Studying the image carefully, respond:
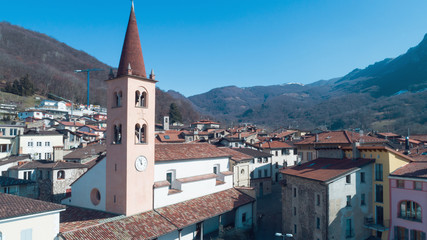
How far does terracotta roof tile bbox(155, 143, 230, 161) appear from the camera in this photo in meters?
28.8

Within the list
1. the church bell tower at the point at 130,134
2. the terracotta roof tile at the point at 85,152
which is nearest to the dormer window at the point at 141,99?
the church bell tower at the point at 130,134

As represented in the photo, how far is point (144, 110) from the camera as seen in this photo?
2578cm

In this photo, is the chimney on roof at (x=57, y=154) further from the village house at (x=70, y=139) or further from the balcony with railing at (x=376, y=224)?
the balcony with railing at (x=376, y=224)

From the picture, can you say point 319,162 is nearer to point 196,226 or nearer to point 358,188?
point 358,188

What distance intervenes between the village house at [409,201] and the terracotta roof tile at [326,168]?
2.97m

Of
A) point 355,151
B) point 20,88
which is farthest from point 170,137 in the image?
point 20,88

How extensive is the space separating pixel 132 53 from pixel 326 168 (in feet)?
72.5

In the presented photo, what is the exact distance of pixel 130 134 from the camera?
79.4 ft

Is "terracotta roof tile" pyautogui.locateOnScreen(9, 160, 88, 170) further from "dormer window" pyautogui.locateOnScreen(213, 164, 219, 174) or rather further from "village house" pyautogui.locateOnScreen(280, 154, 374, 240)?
"village house" pyautogui.locateOnScreen(280, 154, 374, 240)

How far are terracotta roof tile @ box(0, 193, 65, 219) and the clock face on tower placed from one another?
726 centimetres

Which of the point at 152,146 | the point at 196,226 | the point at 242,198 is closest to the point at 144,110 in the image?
the point at 152,146

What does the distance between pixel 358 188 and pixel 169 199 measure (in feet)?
59.8

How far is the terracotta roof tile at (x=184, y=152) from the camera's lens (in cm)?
2879

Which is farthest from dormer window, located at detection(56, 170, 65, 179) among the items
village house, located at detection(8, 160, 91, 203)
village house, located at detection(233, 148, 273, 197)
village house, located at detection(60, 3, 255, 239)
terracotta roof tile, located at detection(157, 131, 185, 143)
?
terracotta roof tile, located at detection(157, 131, 185, 143)
